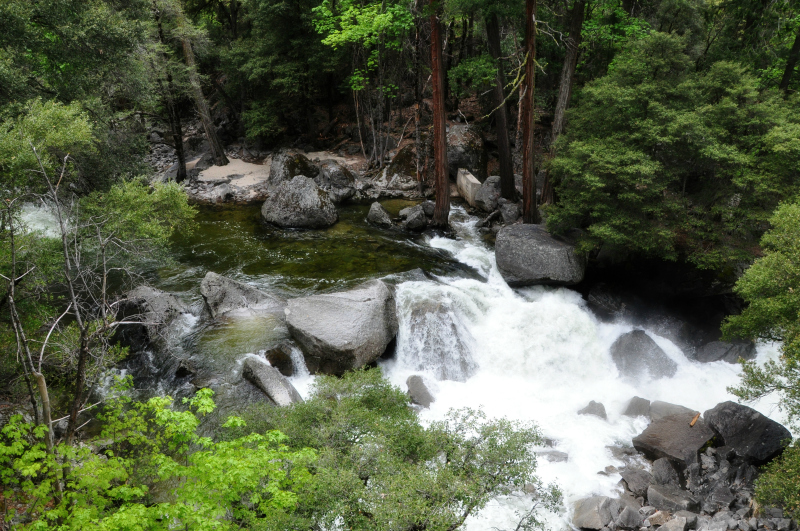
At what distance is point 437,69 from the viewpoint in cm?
1528

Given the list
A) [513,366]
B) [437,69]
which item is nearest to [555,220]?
[513,366]

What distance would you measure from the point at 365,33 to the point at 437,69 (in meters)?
2.58

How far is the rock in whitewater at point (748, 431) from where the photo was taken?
28.6ft

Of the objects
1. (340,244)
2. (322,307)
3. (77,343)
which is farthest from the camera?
(340,244)

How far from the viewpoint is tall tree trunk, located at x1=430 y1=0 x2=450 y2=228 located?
587 inches

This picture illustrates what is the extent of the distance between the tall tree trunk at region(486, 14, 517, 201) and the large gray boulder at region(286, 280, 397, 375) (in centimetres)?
876

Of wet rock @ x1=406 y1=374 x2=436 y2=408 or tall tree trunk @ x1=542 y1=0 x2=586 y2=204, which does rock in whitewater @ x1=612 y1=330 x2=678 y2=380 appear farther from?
tall tree trunk @ x1=542 y1=0 x2=586 y2=204

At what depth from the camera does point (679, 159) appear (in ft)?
39.3

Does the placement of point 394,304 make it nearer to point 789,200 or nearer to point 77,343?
point 77,343

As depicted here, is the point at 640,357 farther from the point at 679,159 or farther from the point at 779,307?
the point at 679,159

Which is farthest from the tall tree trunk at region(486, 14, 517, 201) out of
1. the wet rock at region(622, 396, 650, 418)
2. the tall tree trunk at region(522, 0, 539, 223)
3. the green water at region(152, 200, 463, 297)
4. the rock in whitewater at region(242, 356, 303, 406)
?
the rock in whitewater at region(242, 356, 303, 406)

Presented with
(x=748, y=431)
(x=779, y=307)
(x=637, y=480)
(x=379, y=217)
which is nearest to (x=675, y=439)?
(x=748, y=431)

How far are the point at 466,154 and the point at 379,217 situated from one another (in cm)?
663

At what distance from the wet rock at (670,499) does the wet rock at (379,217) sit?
12238mm
